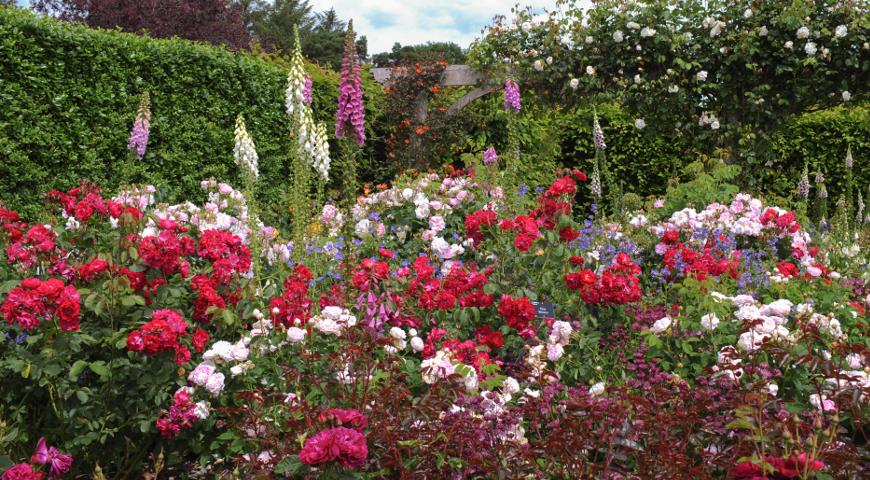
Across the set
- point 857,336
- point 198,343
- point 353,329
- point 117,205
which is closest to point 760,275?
point 857,336

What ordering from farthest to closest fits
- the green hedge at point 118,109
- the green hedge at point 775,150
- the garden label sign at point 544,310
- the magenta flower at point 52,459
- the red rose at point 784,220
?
1. the green hedge at point 775,150
2. the green hedge at point 118,109
3. the red rose at point 784,220
4. the garden label sign at point 544,310
5. the magenta flower at point 52,459

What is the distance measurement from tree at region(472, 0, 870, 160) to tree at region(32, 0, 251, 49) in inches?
418

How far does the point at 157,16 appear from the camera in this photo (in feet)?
56.5

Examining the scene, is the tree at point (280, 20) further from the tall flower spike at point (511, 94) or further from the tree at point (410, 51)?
the tall flower spike at point (511, 94)

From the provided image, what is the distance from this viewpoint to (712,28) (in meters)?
7.75

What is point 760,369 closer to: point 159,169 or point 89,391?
point 89,391

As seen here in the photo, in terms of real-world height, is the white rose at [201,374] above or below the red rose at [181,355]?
below

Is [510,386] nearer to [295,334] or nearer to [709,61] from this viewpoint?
[295,334]


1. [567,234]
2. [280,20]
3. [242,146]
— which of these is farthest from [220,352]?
[280,20]

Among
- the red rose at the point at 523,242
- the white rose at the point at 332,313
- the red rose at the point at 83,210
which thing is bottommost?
the white rose at the point at 332,313

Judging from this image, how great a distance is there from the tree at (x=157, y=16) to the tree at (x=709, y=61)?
10.6 meters

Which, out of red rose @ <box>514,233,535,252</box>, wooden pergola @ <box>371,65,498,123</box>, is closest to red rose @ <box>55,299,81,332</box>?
red rose @ <box>514,233,535,252</box>

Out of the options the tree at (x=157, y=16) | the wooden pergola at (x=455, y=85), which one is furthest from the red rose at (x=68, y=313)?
the tree at (x=157, y=16)

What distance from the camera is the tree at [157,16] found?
16984mm
